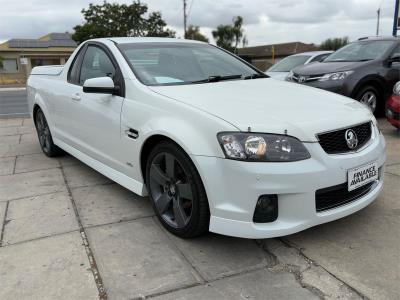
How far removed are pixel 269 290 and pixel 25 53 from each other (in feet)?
174

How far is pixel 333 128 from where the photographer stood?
10.0 ft

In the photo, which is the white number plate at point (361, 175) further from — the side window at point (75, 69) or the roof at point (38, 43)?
the roof at point (38, 43)

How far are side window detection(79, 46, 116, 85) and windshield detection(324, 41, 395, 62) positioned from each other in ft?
17.6

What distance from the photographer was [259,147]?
281 cm

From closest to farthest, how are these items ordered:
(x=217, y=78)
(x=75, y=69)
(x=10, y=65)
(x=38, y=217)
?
(x=38, y=217)
(x=217, y=78)
(x=75, y=69)
(x=10, y=65)

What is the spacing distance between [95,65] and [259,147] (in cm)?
253

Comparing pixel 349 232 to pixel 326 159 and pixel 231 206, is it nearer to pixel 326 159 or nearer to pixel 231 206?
pixel 326 159

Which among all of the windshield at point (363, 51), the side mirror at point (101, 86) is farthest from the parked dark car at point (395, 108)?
the side mirror at point (101, 86)

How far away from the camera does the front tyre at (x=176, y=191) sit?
3.06 meters

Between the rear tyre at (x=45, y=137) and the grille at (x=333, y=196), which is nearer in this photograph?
the grille at (x=333, y=196)

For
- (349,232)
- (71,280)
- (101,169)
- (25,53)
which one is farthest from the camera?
(25,53)

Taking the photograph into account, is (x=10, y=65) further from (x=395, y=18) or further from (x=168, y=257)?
(x=168, y=257)

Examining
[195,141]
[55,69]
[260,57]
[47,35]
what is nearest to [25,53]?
[47,35]

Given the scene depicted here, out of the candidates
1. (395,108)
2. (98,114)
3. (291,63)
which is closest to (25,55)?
(291,63)
